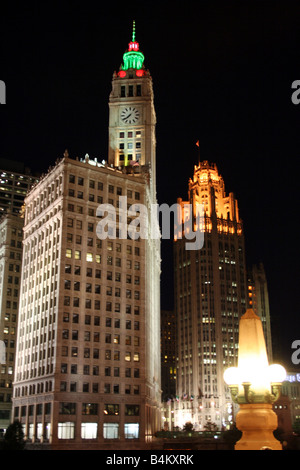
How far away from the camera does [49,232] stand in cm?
11294

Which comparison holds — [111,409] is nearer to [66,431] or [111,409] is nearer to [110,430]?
[110,430]

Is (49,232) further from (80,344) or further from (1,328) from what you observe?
(1,328)

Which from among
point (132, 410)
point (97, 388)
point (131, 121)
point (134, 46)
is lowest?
point (132, 410)

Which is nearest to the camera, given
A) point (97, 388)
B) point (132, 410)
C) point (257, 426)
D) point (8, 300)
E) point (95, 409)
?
point (257, 426)

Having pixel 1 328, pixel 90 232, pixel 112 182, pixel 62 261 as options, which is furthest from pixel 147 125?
pixel 1 328

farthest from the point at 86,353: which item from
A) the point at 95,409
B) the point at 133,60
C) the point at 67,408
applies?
the point at 133,60

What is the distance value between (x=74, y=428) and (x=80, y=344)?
15.3 meters

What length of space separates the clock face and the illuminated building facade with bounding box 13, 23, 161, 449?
27842mm

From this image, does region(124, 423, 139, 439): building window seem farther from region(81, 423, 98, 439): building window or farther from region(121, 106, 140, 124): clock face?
region(121, 106, 140, 124): clock face

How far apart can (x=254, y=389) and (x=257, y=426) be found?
1754mm

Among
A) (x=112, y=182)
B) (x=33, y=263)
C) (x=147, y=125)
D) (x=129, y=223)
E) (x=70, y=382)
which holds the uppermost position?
(x=147, y=125)

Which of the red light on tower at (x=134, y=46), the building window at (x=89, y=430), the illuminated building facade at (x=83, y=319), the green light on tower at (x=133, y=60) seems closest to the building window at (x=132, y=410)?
the illuminated building facade at (x=83, y=319)

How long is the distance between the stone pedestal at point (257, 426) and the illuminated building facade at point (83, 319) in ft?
246

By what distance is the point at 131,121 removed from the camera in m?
147
